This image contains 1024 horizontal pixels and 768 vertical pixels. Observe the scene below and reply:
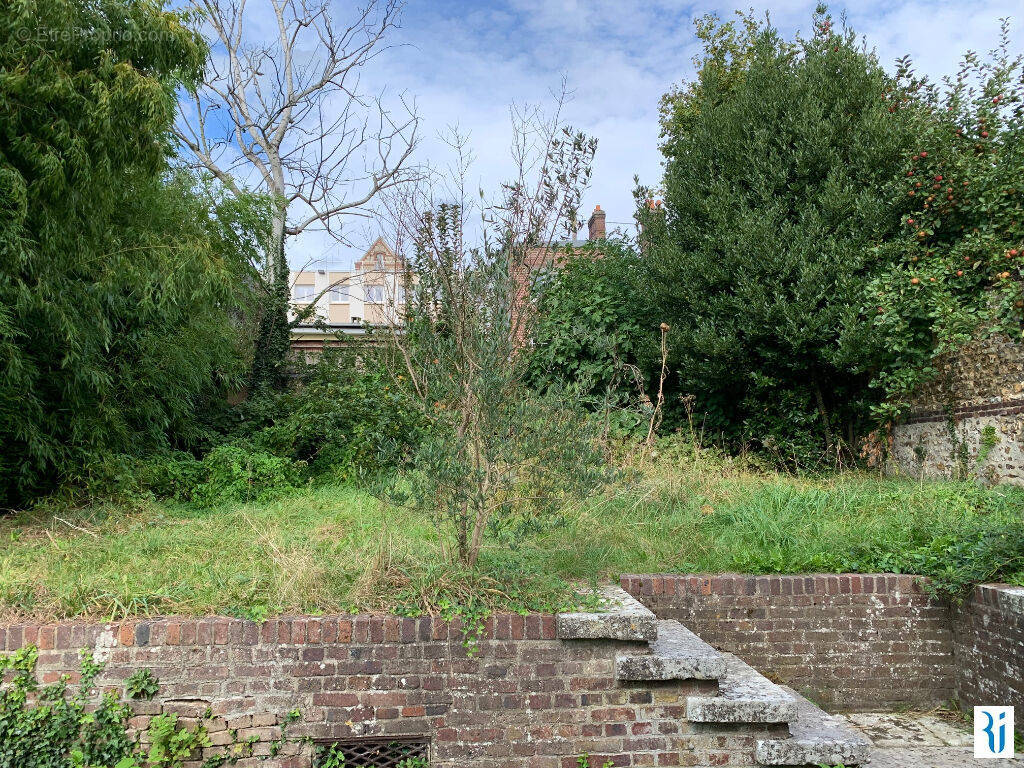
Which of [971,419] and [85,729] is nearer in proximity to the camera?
[85,729]

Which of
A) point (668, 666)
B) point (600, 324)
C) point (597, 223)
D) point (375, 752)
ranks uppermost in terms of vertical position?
point (597, 223)

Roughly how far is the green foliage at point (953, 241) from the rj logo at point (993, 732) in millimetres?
4332

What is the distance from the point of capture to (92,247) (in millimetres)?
6551

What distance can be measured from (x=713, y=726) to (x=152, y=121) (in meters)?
6.27

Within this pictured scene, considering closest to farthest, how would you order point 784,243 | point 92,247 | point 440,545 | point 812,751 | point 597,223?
point 812,751, point 440,545, point 92,247, point 784,243, point 597,223

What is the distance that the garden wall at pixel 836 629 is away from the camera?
4.68m

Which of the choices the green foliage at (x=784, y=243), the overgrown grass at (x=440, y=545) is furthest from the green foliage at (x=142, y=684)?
the green foliage at (x=784, y=243)

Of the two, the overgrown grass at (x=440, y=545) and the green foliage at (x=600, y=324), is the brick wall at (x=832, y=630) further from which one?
the green foliage at (x=600, y=324)

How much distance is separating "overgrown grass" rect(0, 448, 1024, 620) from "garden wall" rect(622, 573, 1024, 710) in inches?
9.2

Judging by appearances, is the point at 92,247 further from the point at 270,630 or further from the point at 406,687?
the point at 406,687

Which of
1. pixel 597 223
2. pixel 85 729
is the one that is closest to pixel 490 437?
pixel 85 729

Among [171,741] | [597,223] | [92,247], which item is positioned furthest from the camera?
[597,223]

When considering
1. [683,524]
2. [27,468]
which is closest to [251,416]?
[27,468]

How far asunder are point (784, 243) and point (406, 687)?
6.99 meters
